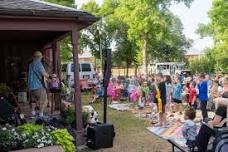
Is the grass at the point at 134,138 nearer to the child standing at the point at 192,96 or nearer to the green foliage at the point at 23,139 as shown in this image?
the green foliage at the point at 23,139

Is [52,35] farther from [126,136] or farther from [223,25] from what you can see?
[223,25]

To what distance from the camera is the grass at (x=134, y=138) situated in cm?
991

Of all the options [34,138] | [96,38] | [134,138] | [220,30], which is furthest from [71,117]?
[96,38]

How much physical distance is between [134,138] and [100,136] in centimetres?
160

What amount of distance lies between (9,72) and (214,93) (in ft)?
23.6

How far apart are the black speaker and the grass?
0.16 metres

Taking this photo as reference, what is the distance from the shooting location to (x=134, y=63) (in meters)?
57.3

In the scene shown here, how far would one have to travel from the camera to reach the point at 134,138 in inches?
444

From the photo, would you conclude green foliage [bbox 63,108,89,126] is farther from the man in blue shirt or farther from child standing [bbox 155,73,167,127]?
the man in blue shirt

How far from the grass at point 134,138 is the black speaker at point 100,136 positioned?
158 mm

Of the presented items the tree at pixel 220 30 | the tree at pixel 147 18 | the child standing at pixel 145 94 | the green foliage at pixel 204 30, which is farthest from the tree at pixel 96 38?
the child standing at pixel 145 94

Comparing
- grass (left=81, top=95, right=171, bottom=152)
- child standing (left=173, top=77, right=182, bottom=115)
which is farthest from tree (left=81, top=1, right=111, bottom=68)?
grass (left=81, top=95, right=171, bottom=152)

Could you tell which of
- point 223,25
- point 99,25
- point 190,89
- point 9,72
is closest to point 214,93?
point 190,89

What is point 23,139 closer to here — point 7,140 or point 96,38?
point 7,140
